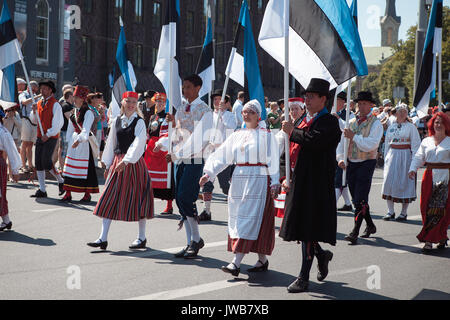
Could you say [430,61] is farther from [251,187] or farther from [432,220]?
[251,187]

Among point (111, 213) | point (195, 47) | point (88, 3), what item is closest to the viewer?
point (111, 213)

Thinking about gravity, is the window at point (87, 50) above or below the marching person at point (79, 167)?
above

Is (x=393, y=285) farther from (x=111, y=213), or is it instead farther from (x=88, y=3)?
(x=88, y=3)

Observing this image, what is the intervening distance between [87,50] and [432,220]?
3245 cm

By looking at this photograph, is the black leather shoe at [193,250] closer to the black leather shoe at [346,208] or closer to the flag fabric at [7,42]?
the black leather shoe at [346,208]

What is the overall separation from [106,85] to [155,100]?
28.8m

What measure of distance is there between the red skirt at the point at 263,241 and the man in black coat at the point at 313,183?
12.9 inches

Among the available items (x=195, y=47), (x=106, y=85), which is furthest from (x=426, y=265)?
(x=195, y=47)

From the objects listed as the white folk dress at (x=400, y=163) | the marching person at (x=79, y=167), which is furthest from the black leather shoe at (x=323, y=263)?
the marching person at (x=79, y=167)

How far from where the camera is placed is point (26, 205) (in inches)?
421

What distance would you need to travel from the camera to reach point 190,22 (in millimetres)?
45656

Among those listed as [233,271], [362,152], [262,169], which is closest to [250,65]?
[262,169]

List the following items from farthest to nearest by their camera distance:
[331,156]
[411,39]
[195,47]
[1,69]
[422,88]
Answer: [411,39] < [195,47] < [1,69] < [422,88] < [331,156]

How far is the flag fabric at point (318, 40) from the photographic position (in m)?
6.45
